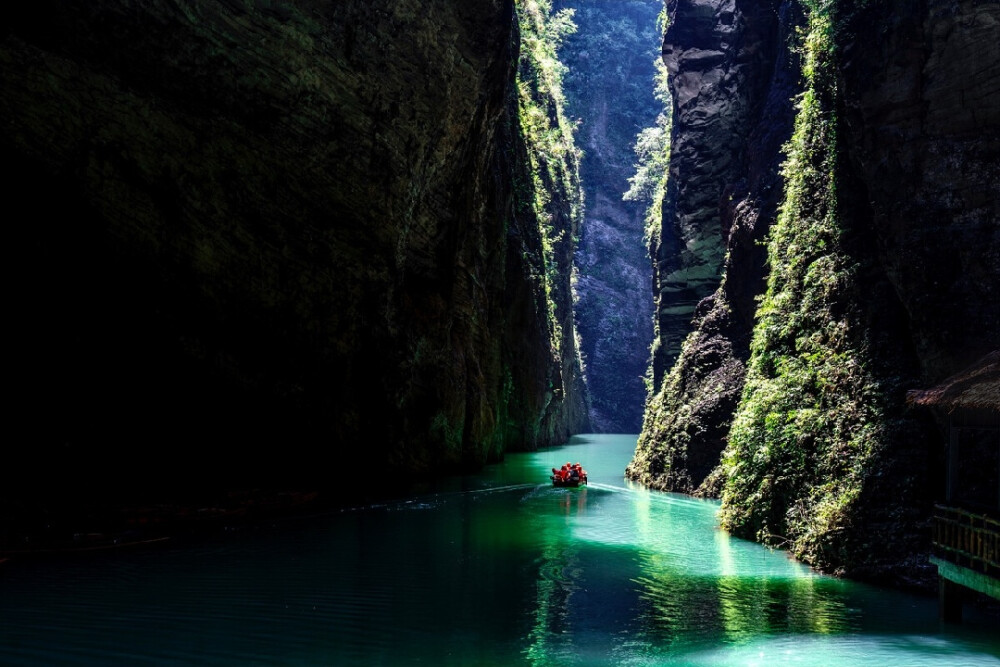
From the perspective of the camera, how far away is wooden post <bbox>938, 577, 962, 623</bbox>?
10.3m

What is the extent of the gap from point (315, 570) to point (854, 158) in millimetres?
13035

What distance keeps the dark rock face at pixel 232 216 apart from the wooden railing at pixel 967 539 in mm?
14647

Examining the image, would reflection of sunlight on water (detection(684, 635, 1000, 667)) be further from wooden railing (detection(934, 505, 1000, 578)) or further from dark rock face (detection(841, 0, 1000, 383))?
dark rock face (detection(841, 0, 1000, 383))

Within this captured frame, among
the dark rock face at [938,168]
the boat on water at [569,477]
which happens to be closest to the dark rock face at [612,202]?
the boat on water at [569,477]

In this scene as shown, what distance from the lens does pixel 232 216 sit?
1922cm

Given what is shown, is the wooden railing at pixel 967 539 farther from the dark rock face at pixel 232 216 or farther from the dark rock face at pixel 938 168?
the dark rock face at pixel 232 216

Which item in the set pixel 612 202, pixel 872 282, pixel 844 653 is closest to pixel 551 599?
pixel 844 653

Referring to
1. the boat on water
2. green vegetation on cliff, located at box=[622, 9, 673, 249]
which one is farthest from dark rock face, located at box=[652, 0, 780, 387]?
the boat on water

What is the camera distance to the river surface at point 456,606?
8766 millimetres

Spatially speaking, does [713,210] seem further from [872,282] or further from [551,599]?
[551,599]

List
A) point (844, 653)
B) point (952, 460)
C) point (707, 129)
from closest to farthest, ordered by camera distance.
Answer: point (844, 653) < point (952, 460) < point (707, 129)

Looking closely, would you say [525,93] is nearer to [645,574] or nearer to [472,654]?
[645,574]

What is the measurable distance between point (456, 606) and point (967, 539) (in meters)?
6.65

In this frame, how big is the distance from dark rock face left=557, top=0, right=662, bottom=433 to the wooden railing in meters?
66.8
